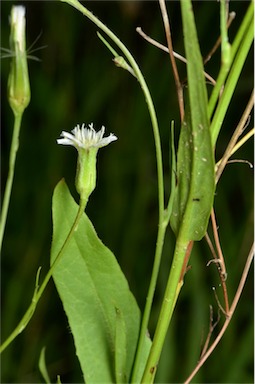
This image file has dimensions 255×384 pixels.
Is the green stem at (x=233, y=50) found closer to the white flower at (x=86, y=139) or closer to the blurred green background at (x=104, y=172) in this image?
the white flower at (x=86, y=139)

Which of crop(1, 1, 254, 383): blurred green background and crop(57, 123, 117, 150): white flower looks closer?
crop(57, 123, 117, 150): white flower

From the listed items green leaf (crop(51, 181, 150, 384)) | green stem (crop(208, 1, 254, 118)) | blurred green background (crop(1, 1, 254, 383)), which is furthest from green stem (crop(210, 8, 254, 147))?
blurred green background (crop(1, 1, 254, 383))

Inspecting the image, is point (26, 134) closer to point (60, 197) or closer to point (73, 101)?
point (73, 101)

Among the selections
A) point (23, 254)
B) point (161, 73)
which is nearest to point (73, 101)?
point (161, 73)

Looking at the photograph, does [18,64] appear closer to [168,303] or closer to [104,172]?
[168,303]

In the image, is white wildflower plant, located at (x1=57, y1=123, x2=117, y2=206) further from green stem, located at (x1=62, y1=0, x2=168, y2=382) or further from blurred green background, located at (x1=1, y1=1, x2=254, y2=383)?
blurred green background, located at (x1=1, y1=1, x2=254, y2=383)

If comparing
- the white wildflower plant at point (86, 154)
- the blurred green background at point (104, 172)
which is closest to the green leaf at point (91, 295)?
the white wildflower plant at point (86, 154)
